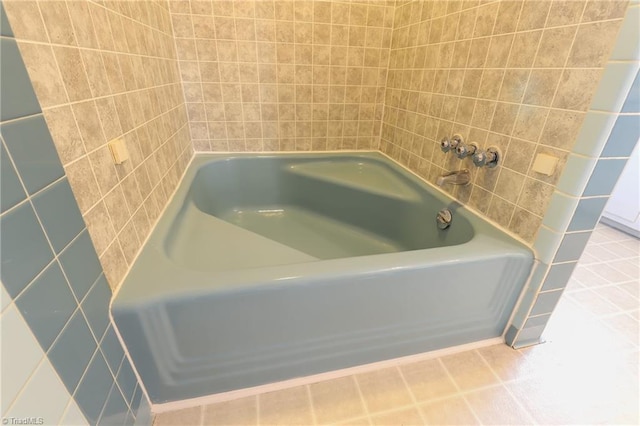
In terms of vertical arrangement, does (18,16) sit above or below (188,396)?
above

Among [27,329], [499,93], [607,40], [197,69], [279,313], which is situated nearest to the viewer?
[27,329]

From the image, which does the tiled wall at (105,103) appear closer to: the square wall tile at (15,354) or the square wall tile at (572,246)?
the square wall tile at (15,354)

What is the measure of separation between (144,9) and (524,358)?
7.12ft

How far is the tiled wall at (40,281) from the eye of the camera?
1.47 ft

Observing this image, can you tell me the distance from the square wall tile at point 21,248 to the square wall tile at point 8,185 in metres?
0.01

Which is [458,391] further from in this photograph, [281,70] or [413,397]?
[281,70]

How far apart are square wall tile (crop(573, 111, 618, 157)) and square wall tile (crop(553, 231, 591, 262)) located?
29 centimetres

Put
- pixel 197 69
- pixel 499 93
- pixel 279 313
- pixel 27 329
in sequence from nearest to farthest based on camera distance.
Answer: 1. pixel 27 329
2. pixel 279 313
3. pixel 499 93
4. pixel 197 69

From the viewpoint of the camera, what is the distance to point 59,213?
1.86 ft

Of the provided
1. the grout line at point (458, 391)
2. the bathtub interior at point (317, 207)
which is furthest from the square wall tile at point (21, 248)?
the grout line at point (458, 391)

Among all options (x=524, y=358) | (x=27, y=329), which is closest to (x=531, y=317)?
(x=524, y=358)

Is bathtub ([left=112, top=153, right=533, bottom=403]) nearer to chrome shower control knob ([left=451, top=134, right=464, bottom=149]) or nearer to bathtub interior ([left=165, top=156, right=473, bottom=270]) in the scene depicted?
bathtub interior ([left=165, top=156, right=473, bottom=270])

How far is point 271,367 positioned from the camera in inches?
38.7

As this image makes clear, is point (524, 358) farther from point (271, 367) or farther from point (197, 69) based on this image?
point (197, 69)
